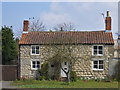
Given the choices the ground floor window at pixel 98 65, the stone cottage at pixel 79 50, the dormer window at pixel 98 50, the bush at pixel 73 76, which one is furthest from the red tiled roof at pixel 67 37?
the bush at pixel 73 76

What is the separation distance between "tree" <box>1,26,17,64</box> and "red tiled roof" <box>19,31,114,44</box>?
11.6m

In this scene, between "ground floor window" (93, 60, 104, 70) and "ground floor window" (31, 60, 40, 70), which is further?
"ground floor window" (31, 60, 40, 70)

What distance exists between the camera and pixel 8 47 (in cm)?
4056

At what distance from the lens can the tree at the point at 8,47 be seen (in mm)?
40359

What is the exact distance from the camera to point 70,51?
25453mm

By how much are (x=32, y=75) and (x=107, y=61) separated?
952 centimetres

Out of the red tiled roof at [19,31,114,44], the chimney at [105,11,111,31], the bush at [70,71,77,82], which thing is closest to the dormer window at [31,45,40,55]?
the red tiled roof at [19,31,114,44]

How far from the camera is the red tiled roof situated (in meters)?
27.8

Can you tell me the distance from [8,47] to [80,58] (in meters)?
17.5

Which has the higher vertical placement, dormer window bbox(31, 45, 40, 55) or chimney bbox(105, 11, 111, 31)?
chimney bbox(105, 11, 111, 31)

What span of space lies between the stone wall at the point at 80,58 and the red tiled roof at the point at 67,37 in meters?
0.67

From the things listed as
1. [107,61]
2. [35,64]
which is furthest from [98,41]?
[35,64]

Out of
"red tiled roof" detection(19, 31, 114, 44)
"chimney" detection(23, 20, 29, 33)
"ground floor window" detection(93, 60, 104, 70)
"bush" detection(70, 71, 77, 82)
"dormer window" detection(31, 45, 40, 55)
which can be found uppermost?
"chimney" detection(23, 20, 29, 33)

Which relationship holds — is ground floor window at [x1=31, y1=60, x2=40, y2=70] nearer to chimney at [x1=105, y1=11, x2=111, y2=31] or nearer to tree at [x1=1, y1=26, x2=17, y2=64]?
chimney at [x1=105, y1=11, x2=111, y2=31]
